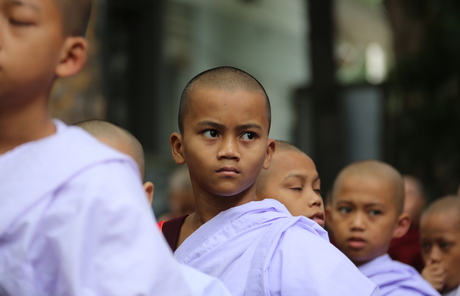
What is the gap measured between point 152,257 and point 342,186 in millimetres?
2484

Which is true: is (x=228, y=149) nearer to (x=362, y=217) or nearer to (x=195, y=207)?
(x=195, y=207)


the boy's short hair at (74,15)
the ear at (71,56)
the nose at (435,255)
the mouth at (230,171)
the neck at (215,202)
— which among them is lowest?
the nose at (435,255)

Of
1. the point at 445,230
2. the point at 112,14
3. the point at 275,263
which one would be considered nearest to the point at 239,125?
the point at 275,263

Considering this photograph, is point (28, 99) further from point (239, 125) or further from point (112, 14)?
point (112, 14)

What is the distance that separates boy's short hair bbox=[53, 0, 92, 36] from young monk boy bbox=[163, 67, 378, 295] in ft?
3.23

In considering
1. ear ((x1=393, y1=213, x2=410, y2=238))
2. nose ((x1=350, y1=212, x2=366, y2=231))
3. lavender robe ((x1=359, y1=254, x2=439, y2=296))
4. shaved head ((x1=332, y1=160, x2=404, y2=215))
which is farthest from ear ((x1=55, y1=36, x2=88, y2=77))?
ear ((x1=393, y1=213, x2=410, y2=238))

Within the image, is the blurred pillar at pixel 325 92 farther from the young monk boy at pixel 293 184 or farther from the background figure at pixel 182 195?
the young monk boy at pixel 293 184

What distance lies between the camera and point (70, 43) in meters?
1.66

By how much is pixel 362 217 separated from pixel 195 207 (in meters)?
1.14

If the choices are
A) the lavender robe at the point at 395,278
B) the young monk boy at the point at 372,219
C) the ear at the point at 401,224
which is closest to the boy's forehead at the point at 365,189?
the young monk boy at the point at 372,219

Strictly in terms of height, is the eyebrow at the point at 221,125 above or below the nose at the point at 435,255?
above

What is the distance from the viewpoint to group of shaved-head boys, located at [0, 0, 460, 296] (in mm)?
1444

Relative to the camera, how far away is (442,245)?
3975 millimetres

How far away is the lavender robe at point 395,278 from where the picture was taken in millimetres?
3373
